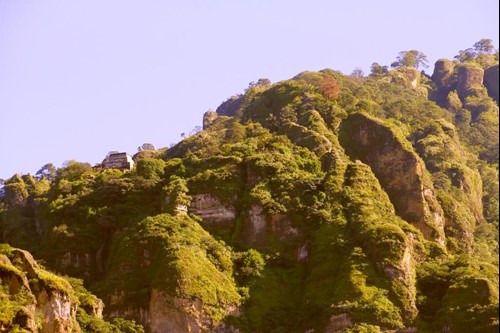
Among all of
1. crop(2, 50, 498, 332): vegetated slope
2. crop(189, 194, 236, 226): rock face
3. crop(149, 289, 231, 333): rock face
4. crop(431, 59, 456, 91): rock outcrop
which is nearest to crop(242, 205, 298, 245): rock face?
crop(2, 50, 498, 332): vegetated slope

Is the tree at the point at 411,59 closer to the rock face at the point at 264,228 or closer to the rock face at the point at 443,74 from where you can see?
the rock face at the point at 443,74

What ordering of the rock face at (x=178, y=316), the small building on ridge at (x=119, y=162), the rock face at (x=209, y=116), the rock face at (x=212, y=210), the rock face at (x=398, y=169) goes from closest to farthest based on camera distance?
the rock face at (x=178, y=316), the rock face at (x=212, y=210), the rock face at (x=398, y=169), the small building on ridge at (x=119, y=162), the rock face at (x=209, y=116)

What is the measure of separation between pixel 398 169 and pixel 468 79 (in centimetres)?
5062

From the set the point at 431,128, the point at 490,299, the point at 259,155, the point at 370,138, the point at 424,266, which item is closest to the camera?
the point at 490,299

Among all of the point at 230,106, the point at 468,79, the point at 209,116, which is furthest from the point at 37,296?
the point at 468,79

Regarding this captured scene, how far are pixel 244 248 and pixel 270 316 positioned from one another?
6.96 meters

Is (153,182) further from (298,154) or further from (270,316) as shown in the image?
(270,316)

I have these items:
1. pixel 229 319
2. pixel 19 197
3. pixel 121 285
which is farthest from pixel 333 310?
pixel 19 197

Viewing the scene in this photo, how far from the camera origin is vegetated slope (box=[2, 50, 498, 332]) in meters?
61.7

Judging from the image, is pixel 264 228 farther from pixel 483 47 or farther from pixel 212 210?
pixel 483 47

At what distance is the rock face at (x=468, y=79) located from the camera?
409 ft

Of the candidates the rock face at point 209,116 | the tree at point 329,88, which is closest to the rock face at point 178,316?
the tree at point 329,88

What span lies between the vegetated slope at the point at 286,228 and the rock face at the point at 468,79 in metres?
32.0

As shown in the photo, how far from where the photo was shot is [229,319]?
204ft
